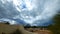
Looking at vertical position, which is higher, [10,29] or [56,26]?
[10,29]

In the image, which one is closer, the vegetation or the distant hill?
the vegetation

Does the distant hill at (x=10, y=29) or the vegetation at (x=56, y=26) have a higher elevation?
the distant hill at (x=10, y=29)

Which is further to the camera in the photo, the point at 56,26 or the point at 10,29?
the point at 10,29

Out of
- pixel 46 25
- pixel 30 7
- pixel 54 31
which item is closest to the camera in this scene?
pixel 54 31

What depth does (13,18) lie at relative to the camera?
20.6ft

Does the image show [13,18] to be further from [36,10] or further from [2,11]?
[36,10]

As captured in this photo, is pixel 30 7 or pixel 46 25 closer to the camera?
pixel 46 25

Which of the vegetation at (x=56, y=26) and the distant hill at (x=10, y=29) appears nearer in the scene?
the vegetation at (x=56, y=26)

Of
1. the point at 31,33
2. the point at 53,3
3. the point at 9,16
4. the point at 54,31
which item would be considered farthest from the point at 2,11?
the point at 54,31

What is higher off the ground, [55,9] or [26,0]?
[26,0]

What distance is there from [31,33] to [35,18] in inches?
23.0

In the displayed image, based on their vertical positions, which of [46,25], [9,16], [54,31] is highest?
[9,16]

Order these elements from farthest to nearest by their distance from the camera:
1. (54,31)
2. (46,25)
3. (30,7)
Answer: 1. (30,7)
2. (46,25)
3. (54,31)

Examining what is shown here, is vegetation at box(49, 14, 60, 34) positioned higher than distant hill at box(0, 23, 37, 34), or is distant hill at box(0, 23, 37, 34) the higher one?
distant hill at box(0, 23, 37, 34)
